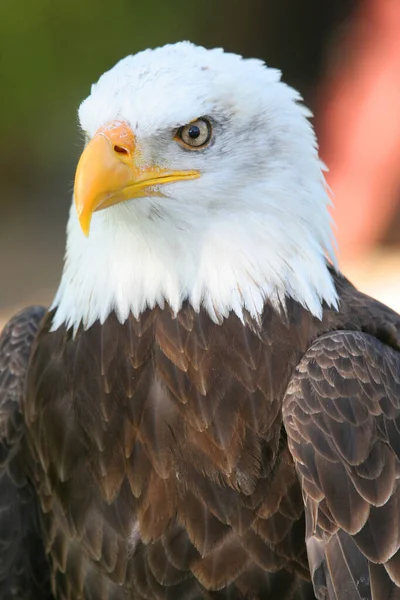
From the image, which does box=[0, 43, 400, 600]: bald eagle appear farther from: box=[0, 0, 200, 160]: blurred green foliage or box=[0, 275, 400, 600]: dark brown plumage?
box=[0, 0, 200, 160]: blurred green foliage

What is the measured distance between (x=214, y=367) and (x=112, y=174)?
24.1 inches

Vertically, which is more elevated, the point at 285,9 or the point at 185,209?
the point at 285,9

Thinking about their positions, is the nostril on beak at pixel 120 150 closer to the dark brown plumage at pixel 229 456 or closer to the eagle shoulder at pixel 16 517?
the dark brown plumage at pixel 229 456

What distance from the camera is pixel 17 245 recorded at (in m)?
8.92

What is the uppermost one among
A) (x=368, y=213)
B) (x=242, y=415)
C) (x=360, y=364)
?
(x=368, y=213)

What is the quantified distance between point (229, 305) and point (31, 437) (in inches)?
31.0

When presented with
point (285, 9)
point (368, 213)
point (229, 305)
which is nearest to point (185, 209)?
point (229, 305)

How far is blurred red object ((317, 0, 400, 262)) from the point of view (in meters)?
7.61

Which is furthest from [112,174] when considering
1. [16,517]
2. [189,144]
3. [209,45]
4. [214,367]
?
[209,45]

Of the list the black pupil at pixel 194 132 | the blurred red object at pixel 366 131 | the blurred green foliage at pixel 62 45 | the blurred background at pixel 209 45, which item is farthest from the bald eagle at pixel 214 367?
the blurred green foliage at pixel 62 45

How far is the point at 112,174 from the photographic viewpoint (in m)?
2.48

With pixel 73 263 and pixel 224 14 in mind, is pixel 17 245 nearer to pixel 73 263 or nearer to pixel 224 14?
pixel 224 14

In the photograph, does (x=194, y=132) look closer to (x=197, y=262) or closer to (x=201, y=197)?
(x=201, y=197)

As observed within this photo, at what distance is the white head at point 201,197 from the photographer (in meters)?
2.55
